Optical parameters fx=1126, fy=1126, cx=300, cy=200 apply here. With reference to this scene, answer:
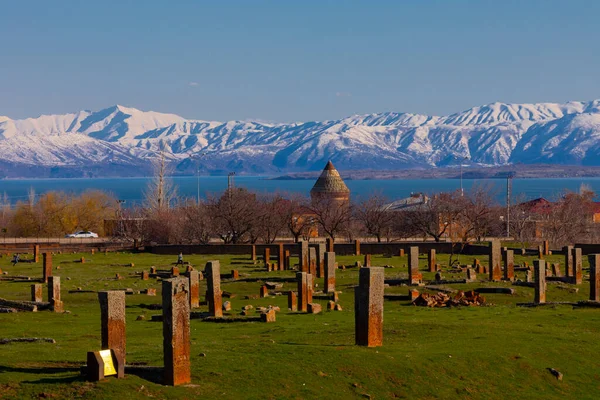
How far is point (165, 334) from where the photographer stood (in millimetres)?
22156

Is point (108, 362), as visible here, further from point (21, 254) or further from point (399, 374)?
point (21, 254)

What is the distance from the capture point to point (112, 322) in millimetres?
24141

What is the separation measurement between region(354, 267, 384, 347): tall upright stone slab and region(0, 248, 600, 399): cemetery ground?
49 cm

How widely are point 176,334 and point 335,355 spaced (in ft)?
14.8

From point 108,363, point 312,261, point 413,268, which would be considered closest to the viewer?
point 108,363

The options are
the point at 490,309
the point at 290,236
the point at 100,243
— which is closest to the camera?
the point at 490,309

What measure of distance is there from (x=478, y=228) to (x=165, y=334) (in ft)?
228

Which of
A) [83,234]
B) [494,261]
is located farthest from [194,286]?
[83,234]

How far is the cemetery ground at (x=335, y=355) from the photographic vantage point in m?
22.1

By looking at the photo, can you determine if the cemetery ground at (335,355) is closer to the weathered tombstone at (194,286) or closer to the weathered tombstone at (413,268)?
the weathered tombstone at (194,286)

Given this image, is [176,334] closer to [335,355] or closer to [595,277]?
[335,355]

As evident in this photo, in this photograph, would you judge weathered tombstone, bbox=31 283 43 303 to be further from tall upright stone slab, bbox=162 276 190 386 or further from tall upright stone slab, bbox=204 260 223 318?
tall upright stone slab, bbox=162 276 190 386

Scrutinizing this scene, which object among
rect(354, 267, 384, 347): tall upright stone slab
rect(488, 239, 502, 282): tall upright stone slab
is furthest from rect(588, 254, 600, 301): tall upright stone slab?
rect(354, 267, 384, 347): tall upright stone slab

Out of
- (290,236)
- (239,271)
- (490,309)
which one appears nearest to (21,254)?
(239,271)
